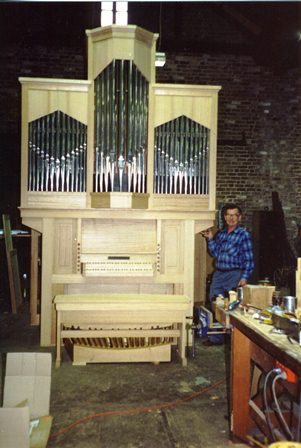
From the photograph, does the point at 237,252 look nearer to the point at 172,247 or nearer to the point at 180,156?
the point at 172,247

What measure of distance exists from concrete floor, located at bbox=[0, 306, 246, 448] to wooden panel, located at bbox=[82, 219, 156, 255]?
1.48 meters

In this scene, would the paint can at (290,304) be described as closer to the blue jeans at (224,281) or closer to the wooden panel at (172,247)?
the blue jeans at (224,281)

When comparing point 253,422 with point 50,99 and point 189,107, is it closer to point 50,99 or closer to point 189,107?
point 189,107

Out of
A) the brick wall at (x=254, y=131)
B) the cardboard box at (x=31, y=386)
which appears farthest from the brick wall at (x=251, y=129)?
the cardboard box at (x=31, y=386)

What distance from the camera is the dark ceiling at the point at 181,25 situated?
9273 mm

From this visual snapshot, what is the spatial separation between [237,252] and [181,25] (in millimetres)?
6166

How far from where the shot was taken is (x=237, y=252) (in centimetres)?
607

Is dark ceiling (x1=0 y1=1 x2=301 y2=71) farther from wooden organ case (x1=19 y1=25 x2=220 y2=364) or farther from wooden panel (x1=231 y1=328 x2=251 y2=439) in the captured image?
wooden panel (x1=231 y1=328 x2=251 y2=439)

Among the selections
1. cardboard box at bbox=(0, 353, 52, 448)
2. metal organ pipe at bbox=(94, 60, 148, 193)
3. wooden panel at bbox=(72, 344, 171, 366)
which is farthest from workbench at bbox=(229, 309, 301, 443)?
metal organ pipe at bbox=(94, 60, 148, 193)

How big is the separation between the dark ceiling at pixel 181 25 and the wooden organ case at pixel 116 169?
165 inches

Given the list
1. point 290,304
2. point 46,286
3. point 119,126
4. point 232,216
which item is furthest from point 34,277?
point 290,304

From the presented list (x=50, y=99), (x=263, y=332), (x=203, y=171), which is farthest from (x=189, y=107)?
(x=263, y=332)

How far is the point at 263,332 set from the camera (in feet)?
9.45

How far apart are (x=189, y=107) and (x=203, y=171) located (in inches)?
34.3
